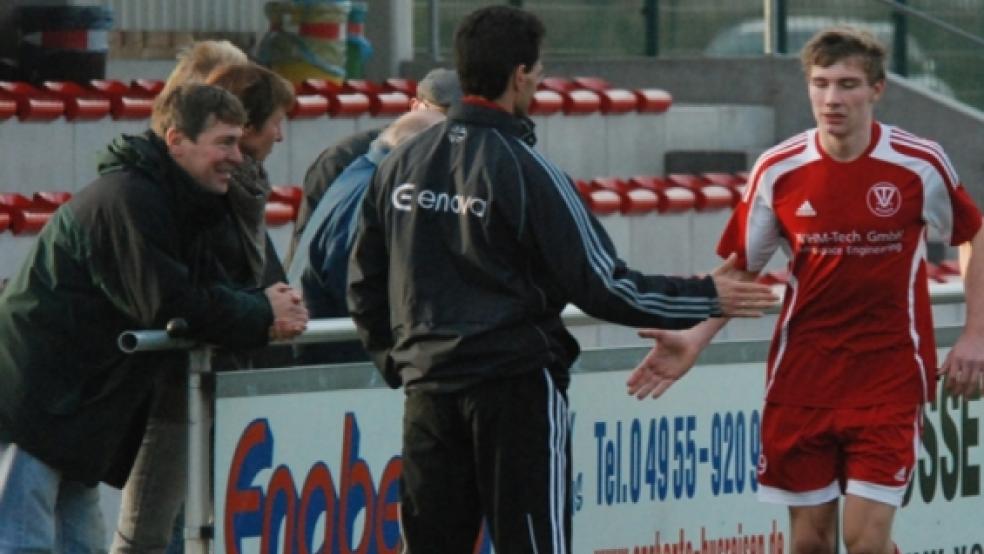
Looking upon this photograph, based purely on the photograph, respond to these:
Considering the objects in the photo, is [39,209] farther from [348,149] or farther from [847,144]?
[847,144]

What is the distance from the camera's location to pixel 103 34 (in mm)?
14953

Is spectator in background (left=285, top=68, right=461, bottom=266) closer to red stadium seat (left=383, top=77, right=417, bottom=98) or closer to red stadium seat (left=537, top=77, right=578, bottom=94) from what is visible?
red stadium seat (left=383, top=77, right=417, bottom=98)

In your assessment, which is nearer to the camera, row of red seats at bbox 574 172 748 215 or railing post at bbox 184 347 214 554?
railing post at bbox 184 347 214 554

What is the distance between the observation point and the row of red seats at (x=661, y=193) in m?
13.9

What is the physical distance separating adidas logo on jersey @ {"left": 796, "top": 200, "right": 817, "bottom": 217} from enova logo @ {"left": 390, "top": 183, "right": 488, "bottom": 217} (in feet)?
4.78

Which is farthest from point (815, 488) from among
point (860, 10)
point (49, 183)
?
point (860, 10)

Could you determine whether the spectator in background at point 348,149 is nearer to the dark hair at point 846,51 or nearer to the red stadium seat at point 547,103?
the dark hair at point 846,51

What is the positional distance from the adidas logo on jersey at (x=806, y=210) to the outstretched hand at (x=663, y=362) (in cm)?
50

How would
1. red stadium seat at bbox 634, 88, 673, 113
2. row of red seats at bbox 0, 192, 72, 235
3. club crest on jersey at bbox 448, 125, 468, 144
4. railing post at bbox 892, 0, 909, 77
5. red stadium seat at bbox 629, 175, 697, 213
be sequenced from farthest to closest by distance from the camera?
railing post at bbox 892, 0, 909, 77
red stadium seat at bbox 634, 88, 673, 113
red stadium seat at bbox 629, 175, 697, 213
row of red seats at bbox 0, 192, 72, 235
club crest on jersey at bbox 448, 125, 468, 144

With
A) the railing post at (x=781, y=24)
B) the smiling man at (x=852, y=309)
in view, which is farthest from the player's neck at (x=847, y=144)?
the railing post at (x=781, y=24)

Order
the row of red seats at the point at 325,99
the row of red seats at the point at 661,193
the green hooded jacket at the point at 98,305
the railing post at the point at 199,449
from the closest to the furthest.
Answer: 1. the green hooded jacket at the point at 98,305
2. the railing post at the point at 199,449
3. the row of red seats at the point at 325,99
4. the row of red seats at the point at 661,193

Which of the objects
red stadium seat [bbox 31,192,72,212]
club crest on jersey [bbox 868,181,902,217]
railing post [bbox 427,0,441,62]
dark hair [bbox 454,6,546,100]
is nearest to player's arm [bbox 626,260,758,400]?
club crest on jersey [bbox 868,181,902,217]

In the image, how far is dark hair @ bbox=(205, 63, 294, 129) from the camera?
678cm

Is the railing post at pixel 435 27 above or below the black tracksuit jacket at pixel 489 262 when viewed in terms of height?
above
